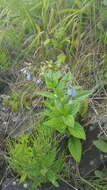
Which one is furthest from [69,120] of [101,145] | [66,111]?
[101,145]

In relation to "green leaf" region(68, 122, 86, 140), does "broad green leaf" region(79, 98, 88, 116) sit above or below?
above

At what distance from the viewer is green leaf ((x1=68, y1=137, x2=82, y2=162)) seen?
1.36m

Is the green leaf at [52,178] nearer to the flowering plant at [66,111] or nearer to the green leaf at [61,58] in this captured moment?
the flowering plant at [66,111]

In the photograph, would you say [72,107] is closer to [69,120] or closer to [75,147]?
[69,120]

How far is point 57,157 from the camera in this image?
1.47m

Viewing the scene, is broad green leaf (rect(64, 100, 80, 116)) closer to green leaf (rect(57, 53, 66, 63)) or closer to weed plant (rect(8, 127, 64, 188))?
weed plant (rect(8, 127, 64, 188))

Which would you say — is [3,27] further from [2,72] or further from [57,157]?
[57,157]

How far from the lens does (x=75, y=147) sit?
1396 mm

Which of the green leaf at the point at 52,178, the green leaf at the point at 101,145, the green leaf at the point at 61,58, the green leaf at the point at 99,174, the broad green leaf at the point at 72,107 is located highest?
the green leaf at the point at 61,58

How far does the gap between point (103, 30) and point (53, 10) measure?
0.99ft

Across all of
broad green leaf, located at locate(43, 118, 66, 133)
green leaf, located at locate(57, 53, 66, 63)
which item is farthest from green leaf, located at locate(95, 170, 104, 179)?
green leaf, located at locate(57, 53, 66, 63)

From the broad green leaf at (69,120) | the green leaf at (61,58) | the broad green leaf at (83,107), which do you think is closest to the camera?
the broad green leaf at (69,120)

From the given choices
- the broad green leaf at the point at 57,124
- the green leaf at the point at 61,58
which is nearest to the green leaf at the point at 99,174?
the broad green leaf at the point at 57,124

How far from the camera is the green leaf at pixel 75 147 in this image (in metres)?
1.36
